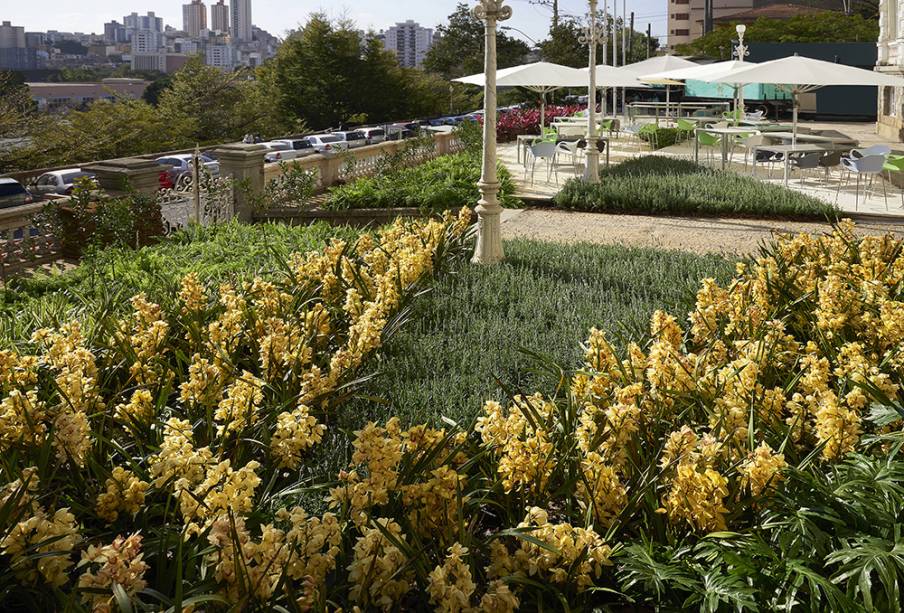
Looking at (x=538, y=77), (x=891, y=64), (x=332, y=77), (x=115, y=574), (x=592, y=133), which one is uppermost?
(x=332, y=77)

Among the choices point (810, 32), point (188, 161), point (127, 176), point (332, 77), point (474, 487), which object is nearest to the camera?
point (474, 487)

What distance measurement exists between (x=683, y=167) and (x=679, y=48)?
210 feet

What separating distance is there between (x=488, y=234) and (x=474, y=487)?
629 centimetres

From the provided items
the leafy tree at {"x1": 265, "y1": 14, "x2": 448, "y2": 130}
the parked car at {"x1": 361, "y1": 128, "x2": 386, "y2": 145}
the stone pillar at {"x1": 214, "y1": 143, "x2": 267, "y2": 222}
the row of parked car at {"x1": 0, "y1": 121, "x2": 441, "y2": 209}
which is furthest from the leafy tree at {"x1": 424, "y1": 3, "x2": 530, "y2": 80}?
the stone pillar at {"x1": 214, "y1": 143, "x2": 267, "y2": 222}

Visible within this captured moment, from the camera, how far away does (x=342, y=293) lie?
7844 mm

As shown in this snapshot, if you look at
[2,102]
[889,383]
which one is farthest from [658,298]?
[2,102]

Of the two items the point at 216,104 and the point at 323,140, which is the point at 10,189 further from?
the point at 216,104

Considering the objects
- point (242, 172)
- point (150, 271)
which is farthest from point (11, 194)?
point (150, 271)

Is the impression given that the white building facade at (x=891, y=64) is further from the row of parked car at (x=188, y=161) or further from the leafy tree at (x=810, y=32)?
the leafy tree at (x=810, y=32)

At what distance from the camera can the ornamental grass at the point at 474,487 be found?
3.27m

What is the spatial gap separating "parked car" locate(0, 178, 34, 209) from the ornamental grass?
22.8 m

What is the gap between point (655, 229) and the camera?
14227 mm

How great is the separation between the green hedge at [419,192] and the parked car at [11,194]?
43.5ft

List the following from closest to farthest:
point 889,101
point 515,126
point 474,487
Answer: point 474,487, point 515,126, point 889,101
